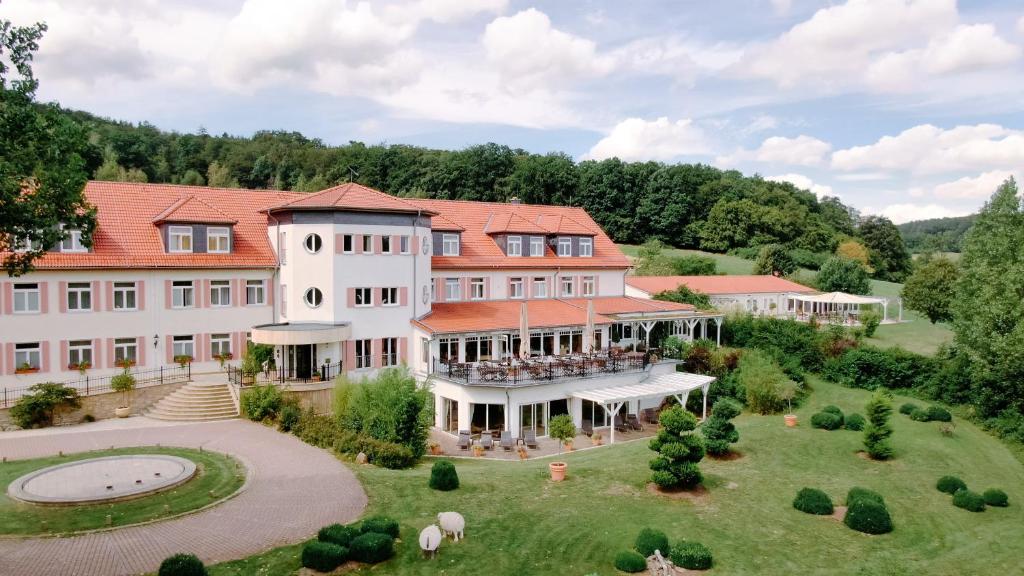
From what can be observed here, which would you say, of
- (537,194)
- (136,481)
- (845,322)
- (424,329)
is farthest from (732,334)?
(537,194)

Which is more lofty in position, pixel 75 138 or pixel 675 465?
pixel 75 138

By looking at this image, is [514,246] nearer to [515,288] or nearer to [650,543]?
[515,288]

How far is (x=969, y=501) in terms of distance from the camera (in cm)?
1908

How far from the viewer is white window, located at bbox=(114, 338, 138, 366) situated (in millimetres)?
27078

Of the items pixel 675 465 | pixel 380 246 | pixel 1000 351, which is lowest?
pixel 675 465

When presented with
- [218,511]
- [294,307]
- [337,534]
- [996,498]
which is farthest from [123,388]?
[996,498]

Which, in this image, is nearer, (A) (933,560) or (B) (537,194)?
(A) (933,560)

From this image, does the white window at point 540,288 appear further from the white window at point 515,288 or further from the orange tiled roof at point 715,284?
the orange tiled roof at point 715,284

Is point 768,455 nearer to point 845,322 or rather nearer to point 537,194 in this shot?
point 845,322

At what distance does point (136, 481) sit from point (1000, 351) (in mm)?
31941

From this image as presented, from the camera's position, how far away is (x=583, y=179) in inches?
3322

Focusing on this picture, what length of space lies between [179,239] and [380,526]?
19.9 meters

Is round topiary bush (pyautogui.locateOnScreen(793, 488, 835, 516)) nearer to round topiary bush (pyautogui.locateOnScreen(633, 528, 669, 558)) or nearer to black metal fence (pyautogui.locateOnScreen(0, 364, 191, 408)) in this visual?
round topiary bush (pyautogui.locateOnScreen(633, 528, 669, 558))

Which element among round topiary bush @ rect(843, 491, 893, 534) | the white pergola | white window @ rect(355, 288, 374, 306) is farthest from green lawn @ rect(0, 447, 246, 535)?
round topiary bush @ rect(843, 491, 893, 534)
